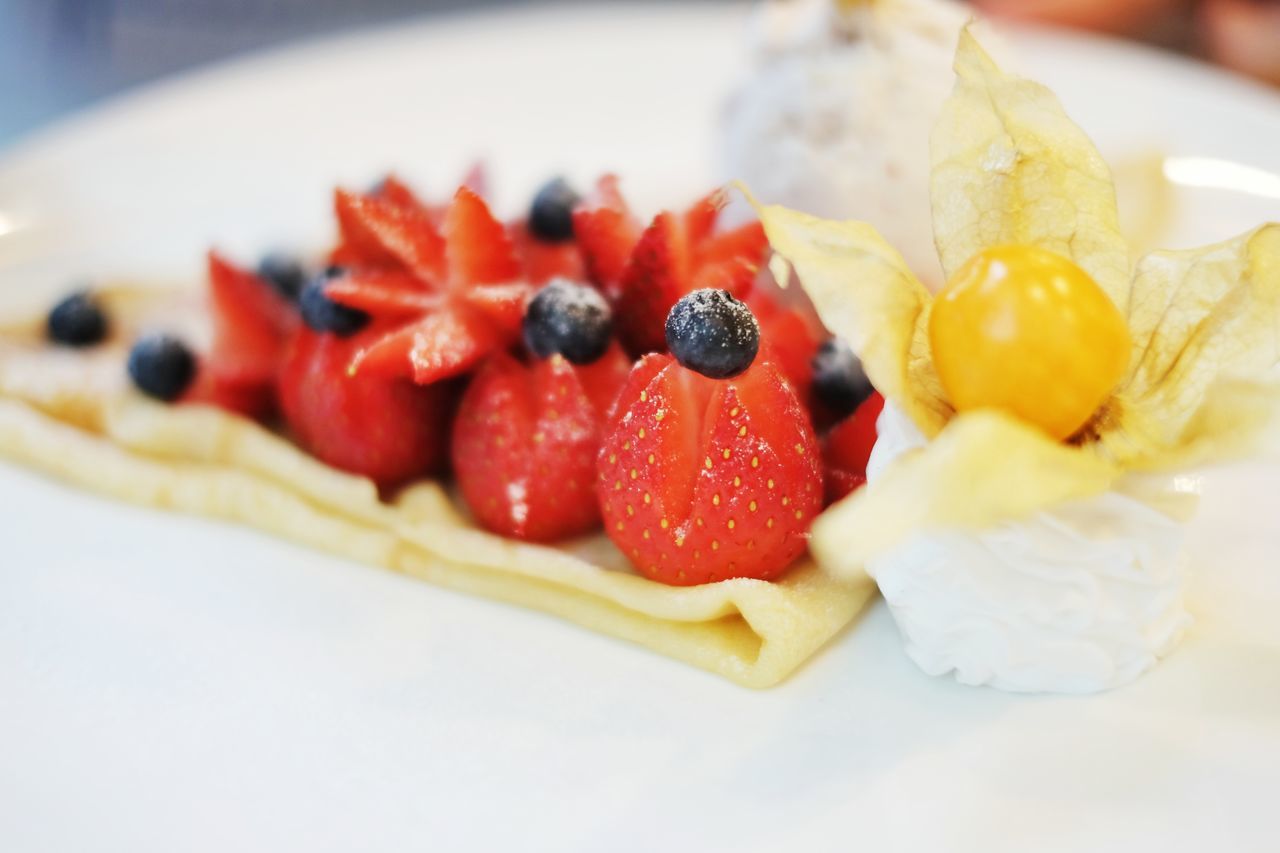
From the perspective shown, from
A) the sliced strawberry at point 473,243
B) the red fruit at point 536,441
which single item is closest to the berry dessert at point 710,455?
the red fruit at point 536,441

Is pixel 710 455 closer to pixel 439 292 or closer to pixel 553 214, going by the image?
pixel 439 292

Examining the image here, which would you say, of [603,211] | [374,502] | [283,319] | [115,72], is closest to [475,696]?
[374,502]

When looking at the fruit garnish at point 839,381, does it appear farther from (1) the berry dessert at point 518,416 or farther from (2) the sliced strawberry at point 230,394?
(2) the sliced strawberry at point 230,394

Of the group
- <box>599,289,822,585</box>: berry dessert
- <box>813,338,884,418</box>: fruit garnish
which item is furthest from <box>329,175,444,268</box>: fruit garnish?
<box>813,338,884,418</box>: fruit garnish

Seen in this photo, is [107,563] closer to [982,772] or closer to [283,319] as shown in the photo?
[283,319]

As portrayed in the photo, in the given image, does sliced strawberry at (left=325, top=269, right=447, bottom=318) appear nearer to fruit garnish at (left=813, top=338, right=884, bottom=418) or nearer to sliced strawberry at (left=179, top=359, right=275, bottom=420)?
sliced strawberry at (left=179, top=359, right=275, bottom=420)

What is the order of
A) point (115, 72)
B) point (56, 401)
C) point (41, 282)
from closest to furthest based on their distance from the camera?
point (56, 401)
point (41, 282)
point (115, 72)

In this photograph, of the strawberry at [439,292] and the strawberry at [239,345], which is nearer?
the strawberry at [439,292]

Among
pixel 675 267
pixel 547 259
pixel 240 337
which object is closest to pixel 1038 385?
pixel 675 267
